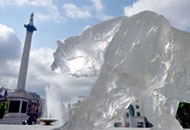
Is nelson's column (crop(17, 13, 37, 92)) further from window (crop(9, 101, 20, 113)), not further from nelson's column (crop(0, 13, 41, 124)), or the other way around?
window (crop(9, 101, 20, 113))

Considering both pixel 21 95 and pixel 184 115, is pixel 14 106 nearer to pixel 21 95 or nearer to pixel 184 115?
pixel 21 95

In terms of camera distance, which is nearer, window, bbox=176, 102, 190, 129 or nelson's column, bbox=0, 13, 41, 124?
window, bbox=176, 102, 190, 129

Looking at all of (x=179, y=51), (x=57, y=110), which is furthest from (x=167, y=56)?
(x=57, y=110)

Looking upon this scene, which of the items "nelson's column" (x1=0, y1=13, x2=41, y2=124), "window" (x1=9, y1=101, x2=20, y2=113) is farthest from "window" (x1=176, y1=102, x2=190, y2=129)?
"window" (x1=9, y1=101, x2=20, y2=113)

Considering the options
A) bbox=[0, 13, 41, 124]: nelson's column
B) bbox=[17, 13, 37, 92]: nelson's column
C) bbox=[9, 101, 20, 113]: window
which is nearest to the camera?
bbox=[0, 13, 41, 124]: nelson's column

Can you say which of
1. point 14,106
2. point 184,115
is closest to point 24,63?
point 14,106

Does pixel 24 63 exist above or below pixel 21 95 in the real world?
above

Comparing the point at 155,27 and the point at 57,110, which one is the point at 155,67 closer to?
the point at 155,27

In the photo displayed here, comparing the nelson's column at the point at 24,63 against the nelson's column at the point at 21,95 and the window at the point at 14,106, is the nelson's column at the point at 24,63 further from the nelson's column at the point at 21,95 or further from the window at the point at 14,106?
the window at the point at 14,106

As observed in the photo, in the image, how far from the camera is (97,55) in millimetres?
6547

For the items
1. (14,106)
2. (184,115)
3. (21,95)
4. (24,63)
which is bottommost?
(184,115)

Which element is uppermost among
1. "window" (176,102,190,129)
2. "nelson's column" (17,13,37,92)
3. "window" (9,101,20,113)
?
"nelson's column" (17,13,37,92)

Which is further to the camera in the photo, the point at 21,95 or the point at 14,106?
the point at 21,95

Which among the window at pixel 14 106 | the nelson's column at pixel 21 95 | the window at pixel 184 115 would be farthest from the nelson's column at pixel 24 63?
the window at pixel 184 115
